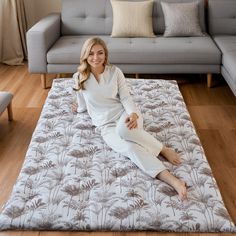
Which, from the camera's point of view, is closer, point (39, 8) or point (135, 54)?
point (135, 54)

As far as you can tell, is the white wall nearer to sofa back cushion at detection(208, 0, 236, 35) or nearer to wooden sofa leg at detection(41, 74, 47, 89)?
wooden sofa leg at detection(41, 74, 47, 89)

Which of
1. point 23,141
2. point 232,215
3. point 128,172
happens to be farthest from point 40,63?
point 232,215

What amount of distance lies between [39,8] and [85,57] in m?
2.78

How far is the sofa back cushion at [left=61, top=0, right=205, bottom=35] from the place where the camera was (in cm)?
430

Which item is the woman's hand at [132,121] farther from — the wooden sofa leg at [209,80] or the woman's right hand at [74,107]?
the wooden sofa leg at [209,80]

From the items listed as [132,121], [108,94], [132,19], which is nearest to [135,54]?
[132,19]

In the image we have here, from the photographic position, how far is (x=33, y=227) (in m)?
1.92

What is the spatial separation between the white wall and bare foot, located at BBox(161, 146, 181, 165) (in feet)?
10.4

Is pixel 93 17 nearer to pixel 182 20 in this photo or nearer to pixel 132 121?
pixel 182 20

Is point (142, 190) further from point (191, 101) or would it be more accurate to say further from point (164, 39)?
point (164, 39)

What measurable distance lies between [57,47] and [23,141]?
128 centimetres

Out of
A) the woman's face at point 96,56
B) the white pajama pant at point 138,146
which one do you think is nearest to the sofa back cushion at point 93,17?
the woman's face at point 96,56

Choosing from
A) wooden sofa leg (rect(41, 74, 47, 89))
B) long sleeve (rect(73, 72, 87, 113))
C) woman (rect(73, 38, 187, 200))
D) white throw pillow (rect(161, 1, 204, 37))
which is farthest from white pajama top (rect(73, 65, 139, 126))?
white throw pillow (rect(161, 1, 204, 37))

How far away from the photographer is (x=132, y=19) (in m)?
4.13
